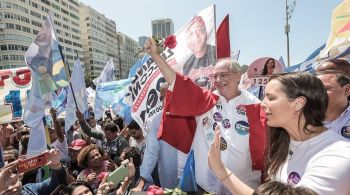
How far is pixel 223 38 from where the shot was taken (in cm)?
437

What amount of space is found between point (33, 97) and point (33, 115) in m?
0.34

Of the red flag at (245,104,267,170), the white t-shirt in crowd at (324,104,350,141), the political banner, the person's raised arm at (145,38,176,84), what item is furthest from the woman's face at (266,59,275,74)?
the political banner

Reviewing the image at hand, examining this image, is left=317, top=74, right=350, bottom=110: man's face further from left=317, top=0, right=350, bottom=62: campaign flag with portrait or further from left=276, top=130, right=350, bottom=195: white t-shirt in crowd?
left=276, top=130, right=350, bottom=195: white t-shirt in crowd

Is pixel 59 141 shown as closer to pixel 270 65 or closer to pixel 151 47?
pixel 151 47

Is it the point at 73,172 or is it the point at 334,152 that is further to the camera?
the point at 73,172

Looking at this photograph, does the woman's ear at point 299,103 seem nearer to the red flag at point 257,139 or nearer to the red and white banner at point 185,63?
the red flag at point 257,139

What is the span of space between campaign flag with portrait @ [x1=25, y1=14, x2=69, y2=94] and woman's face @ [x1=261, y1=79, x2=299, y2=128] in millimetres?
4803

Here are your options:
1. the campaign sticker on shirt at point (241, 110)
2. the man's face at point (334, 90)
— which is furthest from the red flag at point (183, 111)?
the man's face at point (334, 90)

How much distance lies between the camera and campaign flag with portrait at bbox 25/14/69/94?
588 centimetres

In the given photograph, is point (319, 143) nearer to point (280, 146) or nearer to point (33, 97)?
point (280, 146)

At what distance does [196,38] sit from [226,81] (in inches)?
52.1

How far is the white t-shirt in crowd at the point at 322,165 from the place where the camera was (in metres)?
1.53

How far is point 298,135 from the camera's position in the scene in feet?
6.28

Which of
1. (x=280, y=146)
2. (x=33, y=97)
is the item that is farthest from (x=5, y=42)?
(x=280, y=146)
